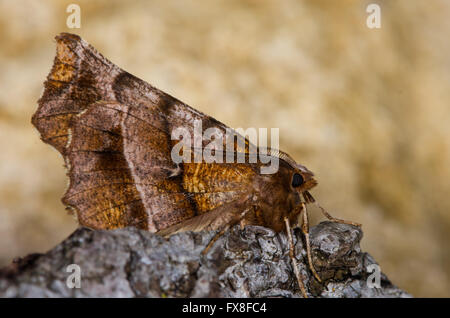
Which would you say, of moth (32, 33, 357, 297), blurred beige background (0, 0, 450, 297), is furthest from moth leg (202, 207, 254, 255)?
blurred beige background (0, 0, 450, 297)

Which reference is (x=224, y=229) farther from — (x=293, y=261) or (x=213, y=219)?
(x=293, y=261)

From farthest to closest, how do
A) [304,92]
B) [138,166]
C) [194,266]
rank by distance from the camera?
[304,92] → [138,166] → [194,266]

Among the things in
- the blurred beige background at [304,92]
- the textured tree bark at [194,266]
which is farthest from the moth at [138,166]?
→ the blurred beige background at [304,92]

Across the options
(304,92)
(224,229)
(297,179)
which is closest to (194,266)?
(224,229)

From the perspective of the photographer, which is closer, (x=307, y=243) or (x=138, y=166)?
(x=307, y=243)

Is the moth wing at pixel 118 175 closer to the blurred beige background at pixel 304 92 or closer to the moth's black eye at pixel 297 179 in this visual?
the moth's black eye at pixel 297 179

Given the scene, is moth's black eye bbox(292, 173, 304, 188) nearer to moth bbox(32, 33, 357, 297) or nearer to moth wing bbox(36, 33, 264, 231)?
moth bbox(32, 33, 357, 297)
